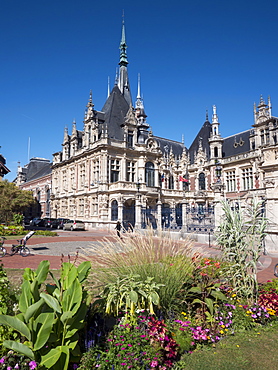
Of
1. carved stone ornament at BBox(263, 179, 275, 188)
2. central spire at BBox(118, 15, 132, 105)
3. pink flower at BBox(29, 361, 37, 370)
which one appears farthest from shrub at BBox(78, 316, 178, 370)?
central spire at BBox(118, 15, 132, 105)

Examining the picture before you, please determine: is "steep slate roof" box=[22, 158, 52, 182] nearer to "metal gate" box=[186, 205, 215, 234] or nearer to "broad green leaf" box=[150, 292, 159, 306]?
"metal gate" box=[186, 205, 215, 234]

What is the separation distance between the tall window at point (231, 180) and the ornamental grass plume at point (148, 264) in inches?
1398

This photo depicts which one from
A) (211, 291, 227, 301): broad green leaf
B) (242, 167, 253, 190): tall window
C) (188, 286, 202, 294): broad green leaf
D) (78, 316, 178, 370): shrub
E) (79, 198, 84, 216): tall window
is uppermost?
(242, 167, 253, 190): tall window

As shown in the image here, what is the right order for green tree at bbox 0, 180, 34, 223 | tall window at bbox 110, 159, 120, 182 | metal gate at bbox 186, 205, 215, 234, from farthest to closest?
tall window at bbox 110, 159, 120, 182 → green tree at bbox 0, 180, 34, 223 → metal gate at bbox 186, 205, 215, 234

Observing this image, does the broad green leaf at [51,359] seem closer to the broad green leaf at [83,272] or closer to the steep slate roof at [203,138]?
the broad green leaf at [83,272]

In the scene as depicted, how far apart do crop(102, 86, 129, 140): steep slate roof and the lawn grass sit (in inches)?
1275

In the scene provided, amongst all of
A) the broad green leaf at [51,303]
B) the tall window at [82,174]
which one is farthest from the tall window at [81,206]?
the broad green leaf at [51,303]

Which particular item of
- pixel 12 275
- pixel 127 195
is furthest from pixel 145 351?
pixel 127 195

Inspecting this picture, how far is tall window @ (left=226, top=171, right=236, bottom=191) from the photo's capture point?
126ft

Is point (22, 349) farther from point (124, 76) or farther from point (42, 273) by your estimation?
point (124, 76)

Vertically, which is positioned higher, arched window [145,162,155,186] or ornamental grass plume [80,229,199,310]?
arched window [145,162,155,186]

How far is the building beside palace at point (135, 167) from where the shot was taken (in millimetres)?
32594

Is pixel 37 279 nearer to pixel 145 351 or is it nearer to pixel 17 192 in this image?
pixel 145 351

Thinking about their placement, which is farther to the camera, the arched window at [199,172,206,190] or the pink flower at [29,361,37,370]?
the arched window at [199,172,206,190]
